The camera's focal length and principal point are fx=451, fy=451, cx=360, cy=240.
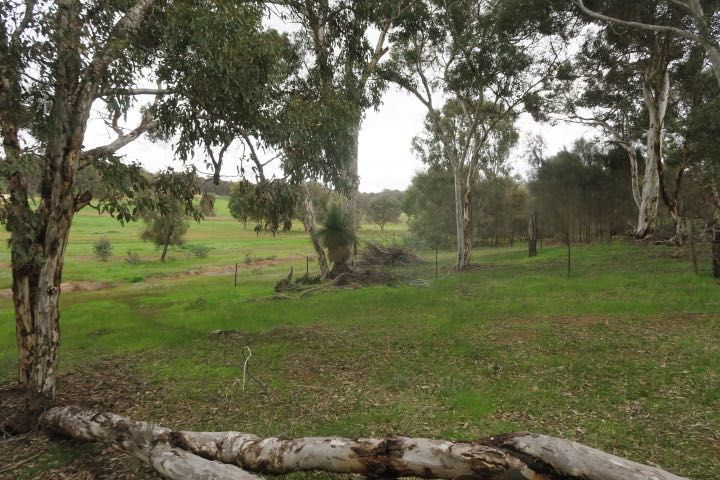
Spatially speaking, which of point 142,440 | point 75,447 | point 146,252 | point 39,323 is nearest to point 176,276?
point 146,252

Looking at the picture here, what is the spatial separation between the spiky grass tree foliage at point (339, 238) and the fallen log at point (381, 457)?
53.1ft

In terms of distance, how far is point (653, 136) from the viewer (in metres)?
23.9

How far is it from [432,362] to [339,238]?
12842 millimetres

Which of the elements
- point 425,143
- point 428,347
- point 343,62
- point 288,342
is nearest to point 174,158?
point 288,342

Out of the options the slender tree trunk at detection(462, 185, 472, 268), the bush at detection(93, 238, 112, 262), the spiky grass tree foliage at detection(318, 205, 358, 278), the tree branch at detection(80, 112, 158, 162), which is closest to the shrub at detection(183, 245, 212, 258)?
the bush at detection(93, 238, 112, 262)

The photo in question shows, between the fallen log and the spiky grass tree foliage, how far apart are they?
16182 mm

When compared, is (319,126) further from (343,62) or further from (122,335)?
(122,335)

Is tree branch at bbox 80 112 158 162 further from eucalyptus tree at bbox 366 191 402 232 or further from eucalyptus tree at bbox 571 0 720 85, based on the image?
eucalyptus tree at bbox 366 191 402 232

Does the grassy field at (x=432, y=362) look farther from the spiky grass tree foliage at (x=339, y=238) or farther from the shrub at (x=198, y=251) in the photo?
the shrub at (x=198, y=251)

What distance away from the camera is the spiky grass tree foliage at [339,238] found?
21.2 m

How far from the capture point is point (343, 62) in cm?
1542

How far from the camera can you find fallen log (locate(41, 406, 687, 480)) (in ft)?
11.6

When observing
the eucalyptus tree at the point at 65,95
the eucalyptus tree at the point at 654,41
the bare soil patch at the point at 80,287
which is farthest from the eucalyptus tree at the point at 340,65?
the bare soil patch at the point at 80,287

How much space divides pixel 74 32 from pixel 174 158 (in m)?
2.58
